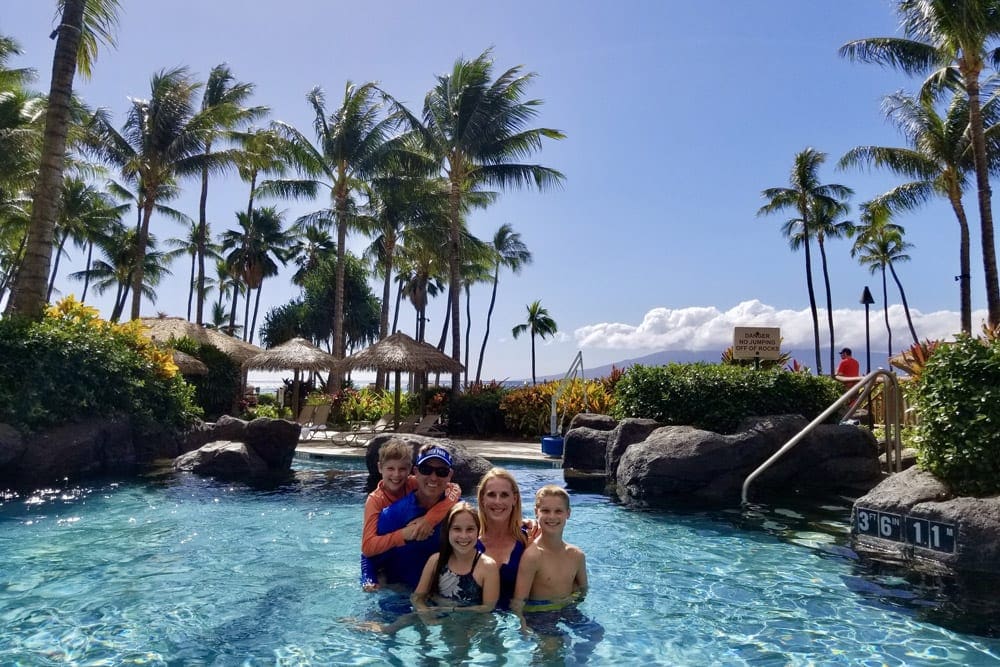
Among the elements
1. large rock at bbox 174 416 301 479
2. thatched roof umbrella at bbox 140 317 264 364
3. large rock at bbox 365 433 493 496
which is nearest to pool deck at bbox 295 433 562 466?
large rock at bbox 174 416 301 479

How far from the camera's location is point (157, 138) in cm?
2344

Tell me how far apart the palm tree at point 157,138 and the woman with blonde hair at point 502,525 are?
22.6 m

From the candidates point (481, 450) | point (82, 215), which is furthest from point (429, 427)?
point (82, 215)

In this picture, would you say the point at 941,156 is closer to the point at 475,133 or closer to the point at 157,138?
the point at 475,133

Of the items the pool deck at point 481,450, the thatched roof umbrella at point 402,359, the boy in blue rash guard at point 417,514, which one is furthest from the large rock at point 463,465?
the thatched roof umbrella at point 402,359

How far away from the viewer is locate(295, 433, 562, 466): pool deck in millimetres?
13492

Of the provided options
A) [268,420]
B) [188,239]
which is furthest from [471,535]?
[188,239]

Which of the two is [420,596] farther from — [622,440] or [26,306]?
[26,306]

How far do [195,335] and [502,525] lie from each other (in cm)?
2108

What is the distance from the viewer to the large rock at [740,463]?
9539 millimetres

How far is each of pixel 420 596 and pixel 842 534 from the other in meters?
5.35

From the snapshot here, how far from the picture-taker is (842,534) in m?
7.42

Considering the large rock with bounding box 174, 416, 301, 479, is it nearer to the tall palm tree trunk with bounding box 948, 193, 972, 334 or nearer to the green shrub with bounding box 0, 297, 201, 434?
the green shrub with bounding box 0, 297, 201, 434

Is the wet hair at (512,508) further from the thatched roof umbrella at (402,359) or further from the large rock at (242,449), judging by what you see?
the thatched roof umbrella at (402,359)
